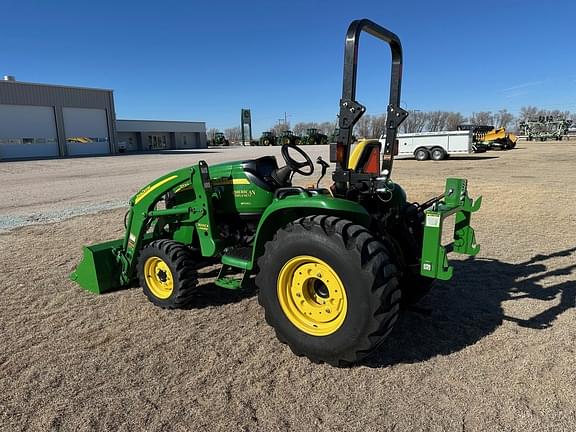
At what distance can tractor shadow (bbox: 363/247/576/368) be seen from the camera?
10.9 feet

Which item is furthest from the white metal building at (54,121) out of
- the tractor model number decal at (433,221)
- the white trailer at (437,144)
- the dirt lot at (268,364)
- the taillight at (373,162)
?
the tractor model number decal at (433,221)

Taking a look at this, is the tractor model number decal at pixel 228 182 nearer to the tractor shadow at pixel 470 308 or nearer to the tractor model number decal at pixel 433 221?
the tractor model number decal at pixel 433 221

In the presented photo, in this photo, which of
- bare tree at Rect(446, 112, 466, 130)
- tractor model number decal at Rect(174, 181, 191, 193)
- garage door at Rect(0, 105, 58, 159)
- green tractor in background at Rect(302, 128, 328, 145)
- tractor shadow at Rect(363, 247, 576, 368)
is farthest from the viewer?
bare tree at Rect(446, 112, 466, 130)

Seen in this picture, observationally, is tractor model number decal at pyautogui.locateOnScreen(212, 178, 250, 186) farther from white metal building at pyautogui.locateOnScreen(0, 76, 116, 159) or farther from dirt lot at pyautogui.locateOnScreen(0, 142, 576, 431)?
white metal building at pyautogui.locateOnScreen(0, 76, 116, 159)

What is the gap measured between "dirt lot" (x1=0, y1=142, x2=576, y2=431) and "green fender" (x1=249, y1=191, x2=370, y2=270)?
2.80 ft

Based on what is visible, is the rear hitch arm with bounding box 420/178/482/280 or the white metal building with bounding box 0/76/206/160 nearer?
the rear hitch arm with bounding box 420/178/482/280

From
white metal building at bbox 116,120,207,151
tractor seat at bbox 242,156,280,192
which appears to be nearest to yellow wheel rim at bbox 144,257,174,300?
tractor seat at bbox 242,156,280,192

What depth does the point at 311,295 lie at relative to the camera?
319 centimetres

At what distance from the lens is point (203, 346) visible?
3414mm

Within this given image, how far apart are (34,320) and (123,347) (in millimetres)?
1147

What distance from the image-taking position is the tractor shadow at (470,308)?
10.9 feet

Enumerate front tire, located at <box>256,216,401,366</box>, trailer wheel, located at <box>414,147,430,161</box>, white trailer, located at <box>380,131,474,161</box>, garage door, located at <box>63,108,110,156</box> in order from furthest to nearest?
garage door, located at <box>63,108,110,156</box> < trailer wheel, located at <box>414,147,430,161</box> < white trailer, located at <box>380,131,474,161</box> < front tire, located at <box>256,216,401,366</box>

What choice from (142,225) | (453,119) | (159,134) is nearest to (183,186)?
(142,225)

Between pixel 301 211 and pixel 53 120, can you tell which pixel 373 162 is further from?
pixel 53 120
